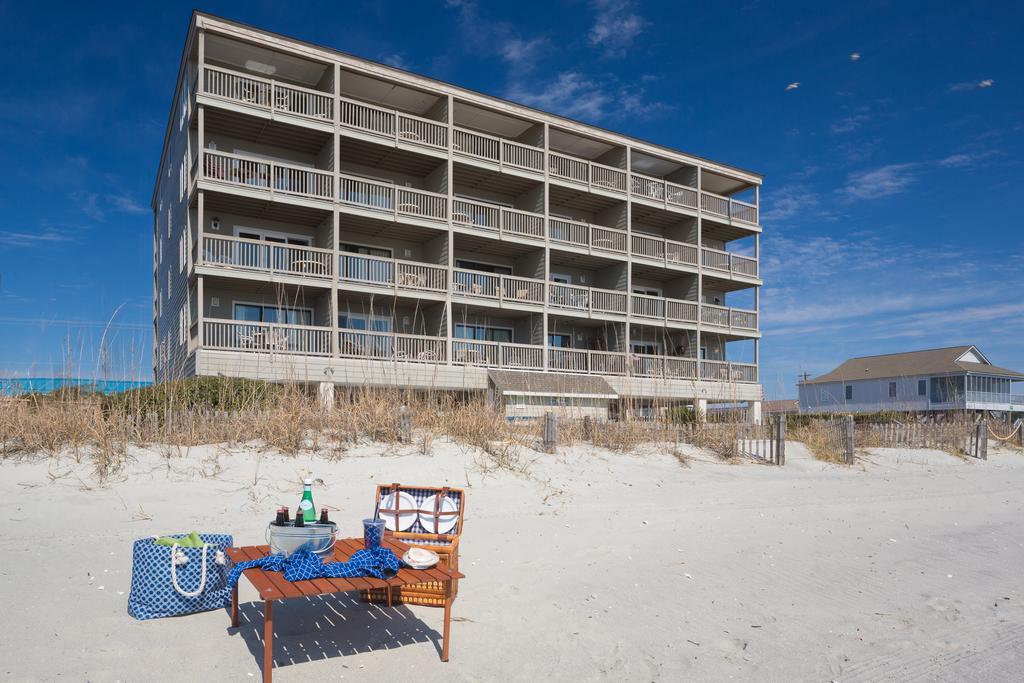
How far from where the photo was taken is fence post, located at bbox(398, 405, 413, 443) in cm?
1136

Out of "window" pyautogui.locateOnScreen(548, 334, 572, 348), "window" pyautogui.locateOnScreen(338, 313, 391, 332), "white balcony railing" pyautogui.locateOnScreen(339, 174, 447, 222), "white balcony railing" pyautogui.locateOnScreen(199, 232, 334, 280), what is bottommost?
"window" pyautogui.locateOnScreen(548, 334, 572, 348)

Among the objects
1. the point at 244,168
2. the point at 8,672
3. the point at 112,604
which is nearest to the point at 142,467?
the point at 112,604

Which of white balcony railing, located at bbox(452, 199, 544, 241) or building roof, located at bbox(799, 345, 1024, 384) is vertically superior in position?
white balcony railing, located at bbox(452, 199, 544, 241)

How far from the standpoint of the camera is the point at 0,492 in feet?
26.4

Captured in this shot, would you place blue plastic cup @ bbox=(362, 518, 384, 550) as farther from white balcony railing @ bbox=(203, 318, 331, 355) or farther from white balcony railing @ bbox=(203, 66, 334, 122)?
white balcony railing @ bbox=(203, 66, 334, 122)

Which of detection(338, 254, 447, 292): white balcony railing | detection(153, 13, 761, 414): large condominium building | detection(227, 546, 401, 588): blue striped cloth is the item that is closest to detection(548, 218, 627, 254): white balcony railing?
detection(153, 13, 761, 414): large condominium building

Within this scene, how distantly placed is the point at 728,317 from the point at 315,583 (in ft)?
95.9

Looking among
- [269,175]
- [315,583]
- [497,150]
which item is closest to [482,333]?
[497,150]

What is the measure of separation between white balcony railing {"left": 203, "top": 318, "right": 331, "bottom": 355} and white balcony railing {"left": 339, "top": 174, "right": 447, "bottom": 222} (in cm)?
442

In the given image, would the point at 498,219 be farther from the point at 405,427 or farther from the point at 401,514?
the point at 401,514

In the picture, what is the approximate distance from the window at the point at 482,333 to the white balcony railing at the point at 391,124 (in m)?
6.41

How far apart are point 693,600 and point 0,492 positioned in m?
7.20

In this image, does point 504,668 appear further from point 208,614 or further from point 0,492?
point 0,492

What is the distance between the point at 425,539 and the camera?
6.18m
